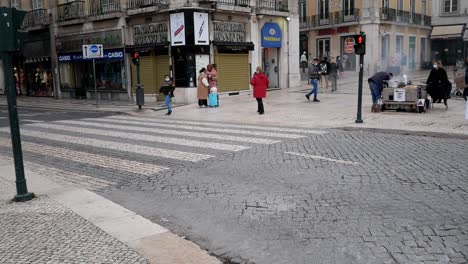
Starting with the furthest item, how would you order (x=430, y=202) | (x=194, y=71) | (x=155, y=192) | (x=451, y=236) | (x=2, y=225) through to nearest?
(x=194, y=71), (x=155, y=192), (x=430, y=202), (x=2, y=225), (x=451, y=236)

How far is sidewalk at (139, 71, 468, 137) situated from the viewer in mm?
12250

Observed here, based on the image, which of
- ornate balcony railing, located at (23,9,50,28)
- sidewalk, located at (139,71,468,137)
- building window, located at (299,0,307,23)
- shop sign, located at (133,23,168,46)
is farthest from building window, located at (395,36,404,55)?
ornate balcony railing, located at (23,9,50,28)

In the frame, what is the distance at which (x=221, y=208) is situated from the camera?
578cm

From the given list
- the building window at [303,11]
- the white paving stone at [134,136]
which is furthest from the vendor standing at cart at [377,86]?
the building window at [303,11]

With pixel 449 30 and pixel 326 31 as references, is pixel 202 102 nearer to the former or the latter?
pixel 326 31

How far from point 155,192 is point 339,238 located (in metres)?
2.97

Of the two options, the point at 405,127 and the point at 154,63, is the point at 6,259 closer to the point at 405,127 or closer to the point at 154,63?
the point at 405,127

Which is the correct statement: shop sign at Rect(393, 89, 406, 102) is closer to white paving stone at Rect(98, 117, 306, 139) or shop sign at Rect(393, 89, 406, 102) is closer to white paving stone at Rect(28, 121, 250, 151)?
white paving stone at Rect(98, 117, 306, 139)

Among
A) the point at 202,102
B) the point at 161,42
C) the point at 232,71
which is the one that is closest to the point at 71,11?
the point at 161,42

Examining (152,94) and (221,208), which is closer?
(221,208)

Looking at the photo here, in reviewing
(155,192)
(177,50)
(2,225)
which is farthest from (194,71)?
(2,225)

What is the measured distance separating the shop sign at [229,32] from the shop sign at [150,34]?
8.54 feet

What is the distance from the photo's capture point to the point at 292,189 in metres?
6.45

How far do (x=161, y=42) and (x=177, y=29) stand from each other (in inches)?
53.6
